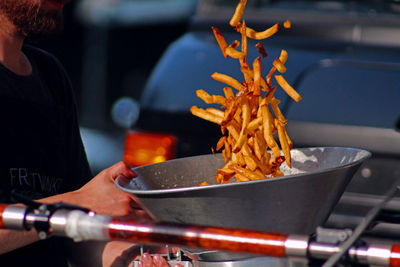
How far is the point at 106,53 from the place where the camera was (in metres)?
10.8

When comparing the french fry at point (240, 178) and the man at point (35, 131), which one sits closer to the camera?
the french fry at point (240, 178)

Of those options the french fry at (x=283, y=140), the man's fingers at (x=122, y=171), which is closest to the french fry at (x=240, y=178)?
the french fry at (x=283, y=140)

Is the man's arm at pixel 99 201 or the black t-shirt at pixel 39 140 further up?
the black t-shirt at pixel 39 140

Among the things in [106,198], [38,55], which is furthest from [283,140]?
[38,55]

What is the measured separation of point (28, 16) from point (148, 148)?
1235mm

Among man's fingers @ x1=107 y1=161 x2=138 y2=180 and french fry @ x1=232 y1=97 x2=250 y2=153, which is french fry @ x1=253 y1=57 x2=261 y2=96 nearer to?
french fry @ x1=232 y1=97 x2=250 y2=153

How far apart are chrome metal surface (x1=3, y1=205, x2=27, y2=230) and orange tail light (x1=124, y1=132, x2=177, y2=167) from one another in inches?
73.2

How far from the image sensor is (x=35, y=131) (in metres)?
2.11

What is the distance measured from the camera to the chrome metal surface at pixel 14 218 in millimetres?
1301

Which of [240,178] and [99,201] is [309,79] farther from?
[240,178]

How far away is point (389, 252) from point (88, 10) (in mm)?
10505

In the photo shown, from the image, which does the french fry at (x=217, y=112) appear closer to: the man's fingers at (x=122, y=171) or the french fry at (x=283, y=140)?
the french fry at (x=283, y=140)

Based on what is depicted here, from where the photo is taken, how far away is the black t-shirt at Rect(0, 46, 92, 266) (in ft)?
6.59

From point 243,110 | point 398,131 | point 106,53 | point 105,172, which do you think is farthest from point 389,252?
point 106,53
